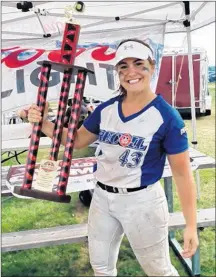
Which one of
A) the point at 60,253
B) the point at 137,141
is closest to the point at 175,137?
the point at 137,141

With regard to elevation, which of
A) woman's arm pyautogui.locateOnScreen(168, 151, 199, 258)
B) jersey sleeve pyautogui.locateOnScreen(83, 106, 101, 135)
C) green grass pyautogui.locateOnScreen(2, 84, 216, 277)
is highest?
jersey sleeve pyautogui.locateOnScreen(83, 106, 101, 135)

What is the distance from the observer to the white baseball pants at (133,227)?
111 cm

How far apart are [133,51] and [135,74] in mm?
61

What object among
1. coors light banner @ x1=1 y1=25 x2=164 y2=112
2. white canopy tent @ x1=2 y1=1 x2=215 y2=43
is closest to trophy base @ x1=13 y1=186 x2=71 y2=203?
white canopy tent @ x1=2 y1=1 x2=215 y2=43

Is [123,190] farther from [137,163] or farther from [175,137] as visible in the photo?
[175,137]

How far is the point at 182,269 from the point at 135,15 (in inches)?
66.3

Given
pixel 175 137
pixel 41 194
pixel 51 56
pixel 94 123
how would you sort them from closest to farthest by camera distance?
pixel 41 194 → pixel 175 137 → pixel 94 123 → pixel 51 56

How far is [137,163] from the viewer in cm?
106

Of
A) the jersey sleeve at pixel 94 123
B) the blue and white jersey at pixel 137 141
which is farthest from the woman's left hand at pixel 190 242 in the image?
the jersey sleeve at pixel 94 123

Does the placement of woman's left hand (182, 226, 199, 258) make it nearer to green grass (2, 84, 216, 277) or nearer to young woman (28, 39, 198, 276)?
young woman (28, 39, 198, 276)

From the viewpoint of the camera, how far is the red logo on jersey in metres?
1.04

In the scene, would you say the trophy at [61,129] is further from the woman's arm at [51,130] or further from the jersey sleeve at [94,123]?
the jersey sleeve at [94,123]

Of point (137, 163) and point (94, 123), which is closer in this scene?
point (137, 163)

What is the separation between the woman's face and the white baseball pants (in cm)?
31
